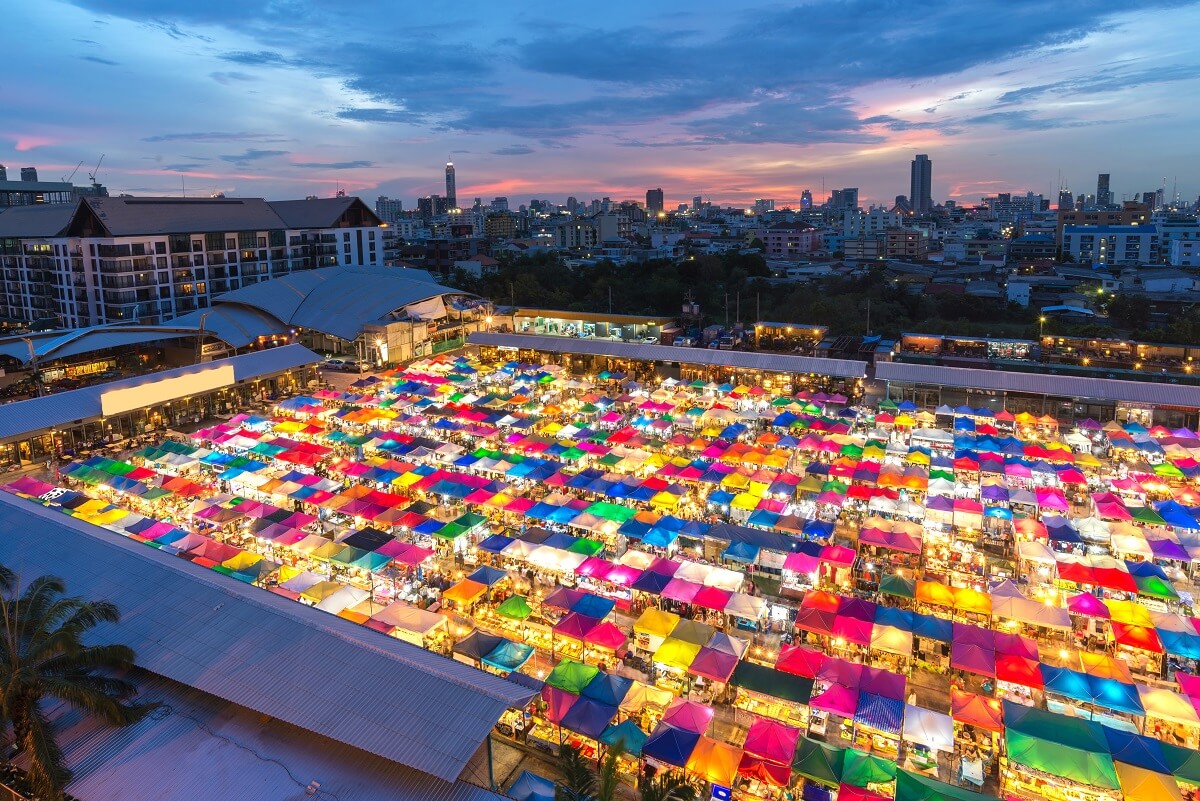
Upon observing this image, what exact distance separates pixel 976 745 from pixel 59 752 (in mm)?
9619

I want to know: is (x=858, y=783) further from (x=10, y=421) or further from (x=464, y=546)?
(x=10, y=421)

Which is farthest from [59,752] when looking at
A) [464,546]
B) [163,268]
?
[163,268]

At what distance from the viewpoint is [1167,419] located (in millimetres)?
20328

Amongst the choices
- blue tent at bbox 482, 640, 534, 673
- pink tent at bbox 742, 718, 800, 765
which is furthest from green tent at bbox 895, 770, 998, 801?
blue tent at bbox 482, 640, 534, 673

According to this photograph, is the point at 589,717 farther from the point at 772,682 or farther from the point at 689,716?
the point at 772,682

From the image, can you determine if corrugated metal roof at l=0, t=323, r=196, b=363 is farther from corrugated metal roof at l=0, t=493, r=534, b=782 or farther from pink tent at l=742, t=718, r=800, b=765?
pink tent at l=742, t=718, r=800, b=765

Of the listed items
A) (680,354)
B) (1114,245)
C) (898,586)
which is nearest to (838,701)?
(898,586)

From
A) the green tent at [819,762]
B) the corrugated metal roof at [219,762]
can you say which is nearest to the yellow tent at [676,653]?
the green tent at [819,762]

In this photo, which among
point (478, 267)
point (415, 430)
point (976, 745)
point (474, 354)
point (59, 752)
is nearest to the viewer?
point (59, 752)

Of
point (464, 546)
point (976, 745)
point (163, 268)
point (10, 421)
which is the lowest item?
point (976, 745)

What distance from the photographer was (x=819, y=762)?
7.57 meters

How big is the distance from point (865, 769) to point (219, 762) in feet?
21.2

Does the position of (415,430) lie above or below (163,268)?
below

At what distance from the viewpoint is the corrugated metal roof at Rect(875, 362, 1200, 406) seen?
19672 mm
